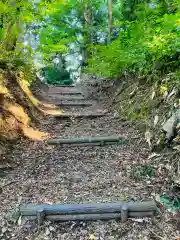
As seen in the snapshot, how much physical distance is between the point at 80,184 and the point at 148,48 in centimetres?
324

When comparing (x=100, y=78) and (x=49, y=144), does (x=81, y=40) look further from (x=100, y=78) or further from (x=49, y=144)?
(x=49, y=144)

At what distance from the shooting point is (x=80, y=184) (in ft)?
11.2

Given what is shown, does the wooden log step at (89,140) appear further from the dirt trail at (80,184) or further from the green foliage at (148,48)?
the green foliage at (148,48)

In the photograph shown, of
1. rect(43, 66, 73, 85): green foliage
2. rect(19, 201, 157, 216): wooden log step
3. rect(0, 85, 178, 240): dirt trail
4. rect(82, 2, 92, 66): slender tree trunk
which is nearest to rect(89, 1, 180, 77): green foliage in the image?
rect(0, 85, 178, 240): dirt trail

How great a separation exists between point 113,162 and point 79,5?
15.5 metres

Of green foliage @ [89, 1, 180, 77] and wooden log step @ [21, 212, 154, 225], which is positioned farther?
green foliage @ [89, 1, 180, 77]

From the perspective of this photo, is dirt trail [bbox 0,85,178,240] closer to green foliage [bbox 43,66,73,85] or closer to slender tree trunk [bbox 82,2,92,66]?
slender tree trunk [bbox 82,2,92,66]

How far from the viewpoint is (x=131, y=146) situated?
14.4 feet

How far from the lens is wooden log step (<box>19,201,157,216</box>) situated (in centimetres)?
273

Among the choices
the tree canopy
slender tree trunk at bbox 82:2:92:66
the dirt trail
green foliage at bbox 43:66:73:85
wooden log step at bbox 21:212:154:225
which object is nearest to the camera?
the dirt trail

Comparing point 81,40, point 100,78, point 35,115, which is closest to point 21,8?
point 35,115

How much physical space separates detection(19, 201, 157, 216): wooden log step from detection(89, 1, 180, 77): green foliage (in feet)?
8.35

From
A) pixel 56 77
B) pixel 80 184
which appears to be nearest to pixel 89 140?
pixel 80 184

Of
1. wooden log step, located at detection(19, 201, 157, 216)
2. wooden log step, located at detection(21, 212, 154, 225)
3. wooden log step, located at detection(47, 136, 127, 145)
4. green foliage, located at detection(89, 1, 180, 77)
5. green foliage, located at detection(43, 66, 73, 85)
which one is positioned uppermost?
green foliage, located at detection(43, 66, 73, 85)
